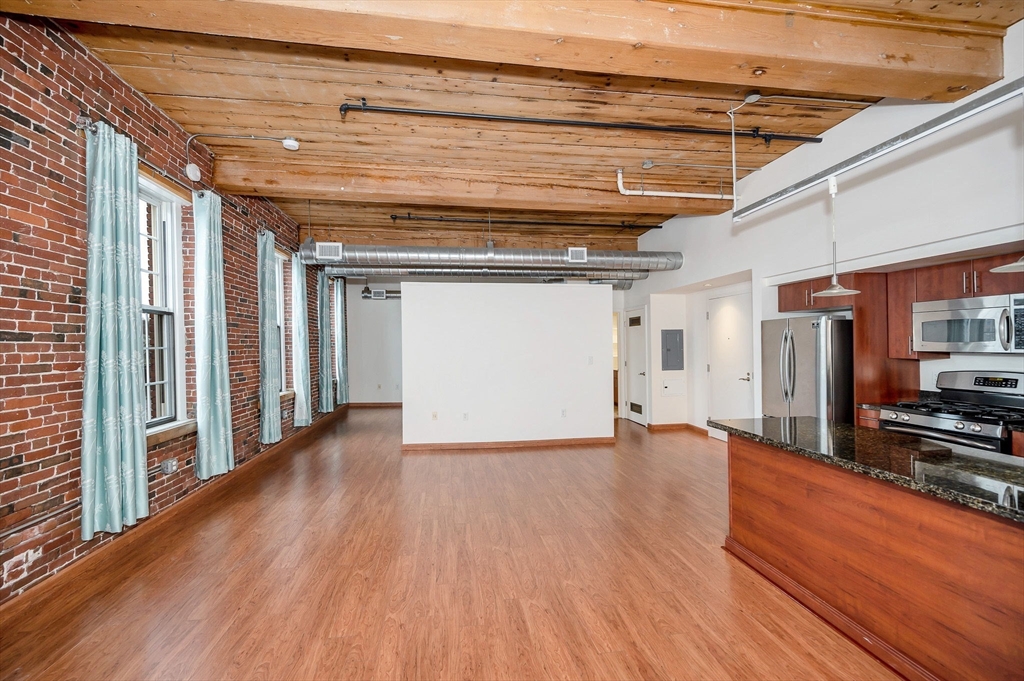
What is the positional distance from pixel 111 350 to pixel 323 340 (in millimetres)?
5511

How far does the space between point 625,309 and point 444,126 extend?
228 inches

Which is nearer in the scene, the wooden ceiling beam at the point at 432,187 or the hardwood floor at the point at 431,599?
the hardwood floor at the point at 431,599

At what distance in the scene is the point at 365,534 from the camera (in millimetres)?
3447

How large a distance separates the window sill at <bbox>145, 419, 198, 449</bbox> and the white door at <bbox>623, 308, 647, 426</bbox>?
251 inches

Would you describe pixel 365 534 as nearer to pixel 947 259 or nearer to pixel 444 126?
pixel 444 126

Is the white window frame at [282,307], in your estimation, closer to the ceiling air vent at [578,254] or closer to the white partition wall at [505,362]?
the white partition wall at [505,362]

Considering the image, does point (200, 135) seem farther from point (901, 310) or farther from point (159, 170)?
point (901, 310)

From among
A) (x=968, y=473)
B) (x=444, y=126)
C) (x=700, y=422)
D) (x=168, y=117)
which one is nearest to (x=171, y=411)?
(x=168, y=117)

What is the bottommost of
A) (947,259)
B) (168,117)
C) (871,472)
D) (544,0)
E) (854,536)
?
(854,536)

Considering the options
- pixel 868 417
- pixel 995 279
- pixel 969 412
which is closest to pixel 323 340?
pixel 868 417

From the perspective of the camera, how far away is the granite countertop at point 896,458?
5.51 feet

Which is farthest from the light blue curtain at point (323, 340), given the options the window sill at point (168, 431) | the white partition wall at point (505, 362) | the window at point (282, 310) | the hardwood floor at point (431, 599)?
the window sill at point (168, 431)

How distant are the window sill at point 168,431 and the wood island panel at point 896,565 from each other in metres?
4.36

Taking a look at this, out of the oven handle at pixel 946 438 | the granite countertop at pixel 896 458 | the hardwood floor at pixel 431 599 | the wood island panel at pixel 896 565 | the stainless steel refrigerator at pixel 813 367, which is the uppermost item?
Answer: the stainless steel refrigerator at pixel 813 367
